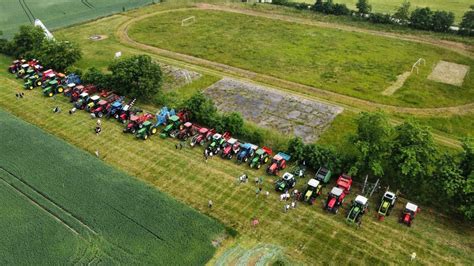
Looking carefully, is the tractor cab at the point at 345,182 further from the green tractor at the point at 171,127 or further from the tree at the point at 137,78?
the tree at the point at 137,78

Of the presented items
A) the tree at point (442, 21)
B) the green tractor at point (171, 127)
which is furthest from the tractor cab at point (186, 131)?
the tree at point (442, 21)

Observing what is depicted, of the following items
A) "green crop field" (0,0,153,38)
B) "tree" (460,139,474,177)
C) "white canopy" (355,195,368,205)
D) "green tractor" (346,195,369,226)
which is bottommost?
"green tractor" (346,195,369,226)

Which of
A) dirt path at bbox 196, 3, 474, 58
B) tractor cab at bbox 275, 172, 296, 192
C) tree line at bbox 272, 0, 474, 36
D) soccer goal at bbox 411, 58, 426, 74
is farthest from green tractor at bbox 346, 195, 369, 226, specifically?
tree line at bbox 272, 0, 474, 36

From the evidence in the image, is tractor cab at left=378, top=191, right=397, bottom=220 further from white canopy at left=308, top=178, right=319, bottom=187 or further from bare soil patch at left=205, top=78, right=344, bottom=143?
bare soil patch at left=205, top=78, right=344, bottom=143

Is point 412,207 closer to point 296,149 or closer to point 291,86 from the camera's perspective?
point 296,149

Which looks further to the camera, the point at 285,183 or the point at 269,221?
the point at 285,183

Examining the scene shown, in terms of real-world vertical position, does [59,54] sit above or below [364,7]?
below

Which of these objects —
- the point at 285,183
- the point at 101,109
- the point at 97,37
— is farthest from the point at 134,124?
the point at 97,37
